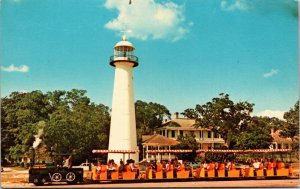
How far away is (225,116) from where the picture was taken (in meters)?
46.8

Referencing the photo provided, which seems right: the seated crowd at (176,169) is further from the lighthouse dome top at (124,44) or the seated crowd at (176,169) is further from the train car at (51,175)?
the lighthouse dome top at (124,44)

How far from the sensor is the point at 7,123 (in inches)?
1564

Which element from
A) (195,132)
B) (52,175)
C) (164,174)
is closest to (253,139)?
(195,132)

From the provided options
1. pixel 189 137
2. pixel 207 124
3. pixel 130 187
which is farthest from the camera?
pixel 207 124

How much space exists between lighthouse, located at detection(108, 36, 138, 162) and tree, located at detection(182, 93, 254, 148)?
17830 mm

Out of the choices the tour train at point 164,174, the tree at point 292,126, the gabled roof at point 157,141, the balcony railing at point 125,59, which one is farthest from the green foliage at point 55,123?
the tree at point 292,126

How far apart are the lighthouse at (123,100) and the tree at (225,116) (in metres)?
17.8

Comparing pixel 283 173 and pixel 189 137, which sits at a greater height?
pixel 189 137

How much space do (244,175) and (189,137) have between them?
22.7 metres

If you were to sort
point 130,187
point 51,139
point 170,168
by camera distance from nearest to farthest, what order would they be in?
point 130,187 < point 170,168 < point 51,139

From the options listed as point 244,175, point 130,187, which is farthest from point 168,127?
point 130,187

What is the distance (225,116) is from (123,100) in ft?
64.4

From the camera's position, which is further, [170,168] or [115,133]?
[115,133]

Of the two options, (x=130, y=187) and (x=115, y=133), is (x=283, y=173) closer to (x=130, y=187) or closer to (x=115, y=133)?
(x=130, y=187)
